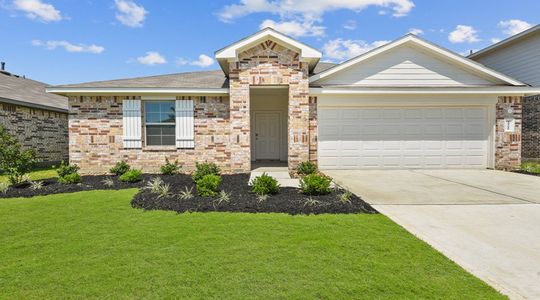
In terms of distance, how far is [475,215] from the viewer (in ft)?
16.9

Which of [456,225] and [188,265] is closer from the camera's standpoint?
[188,265]

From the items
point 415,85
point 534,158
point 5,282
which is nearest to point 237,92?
point 415,85

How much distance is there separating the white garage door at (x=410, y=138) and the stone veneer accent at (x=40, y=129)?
1220 cm

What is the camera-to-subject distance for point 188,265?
3275 millimetres

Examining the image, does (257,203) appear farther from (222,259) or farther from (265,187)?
(222,259)

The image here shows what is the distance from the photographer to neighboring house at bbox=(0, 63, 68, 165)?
1124cm

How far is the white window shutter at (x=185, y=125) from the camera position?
10.3 meters

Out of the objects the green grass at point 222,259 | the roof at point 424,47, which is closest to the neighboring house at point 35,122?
the green grass at point 222,259

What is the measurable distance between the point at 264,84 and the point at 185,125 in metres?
3.15

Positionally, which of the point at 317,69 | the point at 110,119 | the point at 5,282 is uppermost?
the point at 317,69

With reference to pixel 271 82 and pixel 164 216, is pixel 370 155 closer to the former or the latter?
pixel 271 82

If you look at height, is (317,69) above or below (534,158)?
above

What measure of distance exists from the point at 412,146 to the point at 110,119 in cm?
1099

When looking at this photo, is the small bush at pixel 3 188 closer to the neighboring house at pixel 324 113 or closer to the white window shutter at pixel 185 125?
the neighboring house at pixel 324 113
